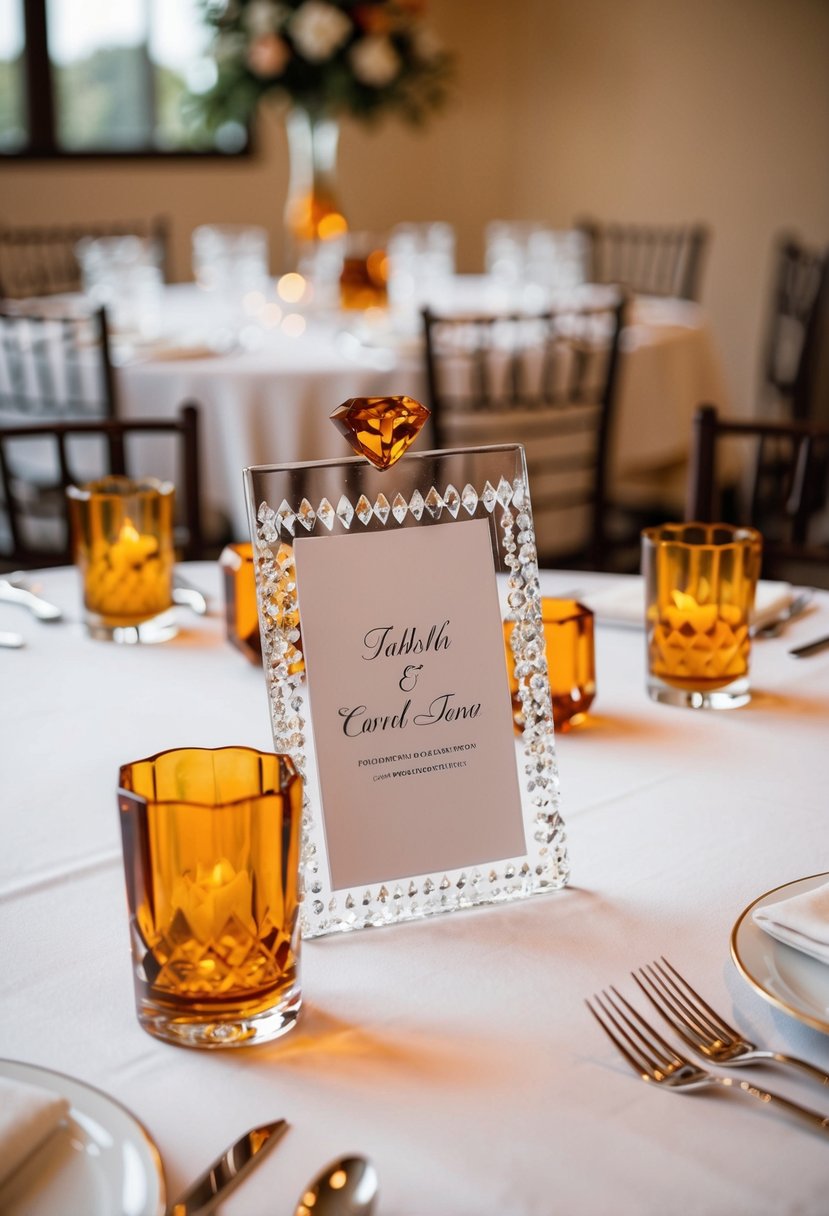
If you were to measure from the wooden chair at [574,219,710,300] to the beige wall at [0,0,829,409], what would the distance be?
12 cm

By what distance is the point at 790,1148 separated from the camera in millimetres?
566

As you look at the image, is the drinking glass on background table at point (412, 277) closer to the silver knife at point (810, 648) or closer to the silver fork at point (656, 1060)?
the silver knife at point (810, 648)

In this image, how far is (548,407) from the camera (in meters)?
2.95

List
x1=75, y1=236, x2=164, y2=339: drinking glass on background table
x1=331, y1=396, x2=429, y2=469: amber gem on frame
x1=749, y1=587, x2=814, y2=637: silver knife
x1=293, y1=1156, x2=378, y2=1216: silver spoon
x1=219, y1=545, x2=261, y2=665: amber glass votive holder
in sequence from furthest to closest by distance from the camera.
A: x1=75, y1=236, x2=164, y2=339: drinking glass on background table < x1=749, y1=587, x2=814, y2=637: silver knife < x1=219, y1=545, x2=261, y2=665: amber glass votive holder < x1=331, y1=396, x2=429, y2=469: amber gem on frame < x1=293, y1=1156, x2=378, y2=1216: silver spoon

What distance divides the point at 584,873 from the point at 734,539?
45 centimetres

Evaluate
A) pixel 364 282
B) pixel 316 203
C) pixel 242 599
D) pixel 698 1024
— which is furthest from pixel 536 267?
pixel 698 1024

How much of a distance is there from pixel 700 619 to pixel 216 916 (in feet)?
1.91

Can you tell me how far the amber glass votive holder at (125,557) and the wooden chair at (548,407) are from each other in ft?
5.02

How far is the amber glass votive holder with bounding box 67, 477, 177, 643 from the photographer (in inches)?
50.1

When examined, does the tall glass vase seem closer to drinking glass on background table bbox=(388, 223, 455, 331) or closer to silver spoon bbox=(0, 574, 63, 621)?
drinking glass on background table bbox=(388, 223, 455, 331)

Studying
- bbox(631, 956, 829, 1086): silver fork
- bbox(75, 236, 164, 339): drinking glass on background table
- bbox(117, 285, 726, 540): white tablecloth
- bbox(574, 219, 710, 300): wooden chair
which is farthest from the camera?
bbox(574, 219, 710, 300): wooden chair

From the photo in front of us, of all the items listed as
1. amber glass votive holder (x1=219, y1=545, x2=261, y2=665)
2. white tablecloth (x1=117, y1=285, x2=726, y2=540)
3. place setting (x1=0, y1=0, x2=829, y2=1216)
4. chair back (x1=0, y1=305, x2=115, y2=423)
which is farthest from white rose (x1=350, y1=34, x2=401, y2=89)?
amber glass votive holder (x1=219, y1=545, x2=261, y2=665)

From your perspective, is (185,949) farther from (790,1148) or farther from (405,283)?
(405,283)

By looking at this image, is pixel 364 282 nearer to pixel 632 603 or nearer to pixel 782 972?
pixel 632 603
